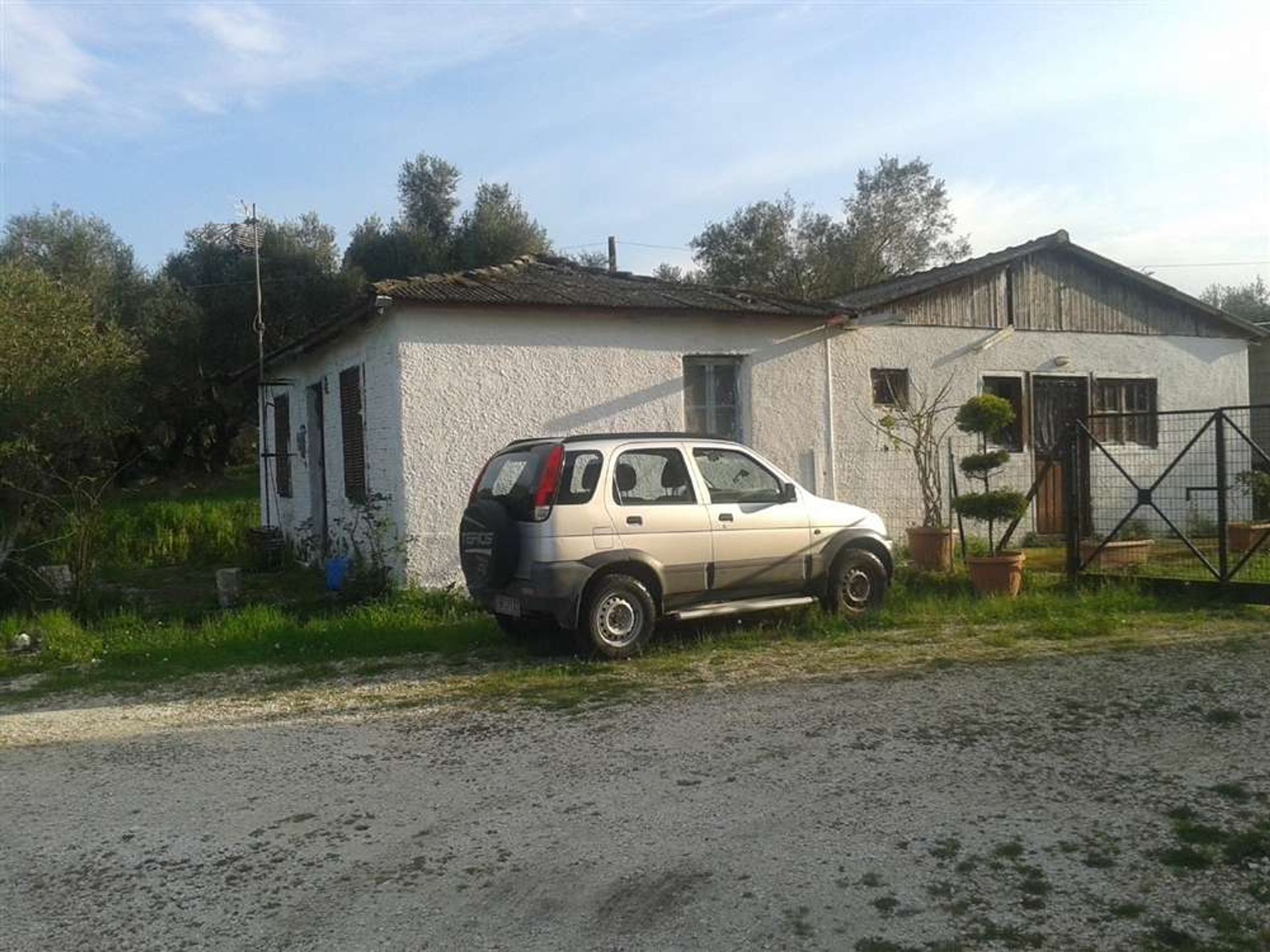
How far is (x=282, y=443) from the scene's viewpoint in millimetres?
18516

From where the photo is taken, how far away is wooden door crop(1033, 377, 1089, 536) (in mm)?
15852

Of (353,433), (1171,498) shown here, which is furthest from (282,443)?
(1171,498)

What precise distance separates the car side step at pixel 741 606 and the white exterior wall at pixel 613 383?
12.0 feet

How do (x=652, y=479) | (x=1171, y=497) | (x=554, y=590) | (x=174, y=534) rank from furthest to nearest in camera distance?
(x=174, y=534) → (x=1171, y=497) → (x=652, y=479) → (x=554, y=590)

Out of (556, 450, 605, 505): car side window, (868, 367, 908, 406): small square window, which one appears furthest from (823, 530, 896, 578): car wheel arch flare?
(868, 367, 908, 406): small square window

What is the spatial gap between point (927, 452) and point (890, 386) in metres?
1.39

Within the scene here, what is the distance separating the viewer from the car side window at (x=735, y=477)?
369 inches

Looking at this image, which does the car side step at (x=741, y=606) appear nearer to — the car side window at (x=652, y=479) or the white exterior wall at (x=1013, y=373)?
the car side window at (x=652, y=479)

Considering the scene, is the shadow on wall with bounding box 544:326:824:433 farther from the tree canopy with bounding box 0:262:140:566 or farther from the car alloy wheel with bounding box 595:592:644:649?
the tree canopy with bounding box 0:262:140:566

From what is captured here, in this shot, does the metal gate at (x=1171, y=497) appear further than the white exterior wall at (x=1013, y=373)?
No

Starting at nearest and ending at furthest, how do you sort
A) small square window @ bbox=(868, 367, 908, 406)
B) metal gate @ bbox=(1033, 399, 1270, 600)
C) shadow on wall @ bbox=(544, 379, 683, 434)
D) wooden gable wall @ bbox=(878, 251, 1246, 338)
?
1. metal gate @ bbox=(1033, 399, 1270, 600)
2. shadow on wall @ bbox=(544, 379, 683, 434)
3. small square window @ bbox=(868, 367, 908, 406)
4. wooden gable wall @ bbox=(878, 251, 1246, 338)

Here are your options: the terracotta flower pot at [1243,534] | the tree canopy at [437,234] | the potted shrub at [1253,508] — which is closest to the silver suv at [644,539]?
the potted shrub at [1253,508]

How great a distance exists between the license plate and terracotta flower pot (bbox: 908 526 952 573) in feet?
19.6

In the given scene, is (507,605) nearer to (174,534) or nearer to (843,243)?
(174,534)
